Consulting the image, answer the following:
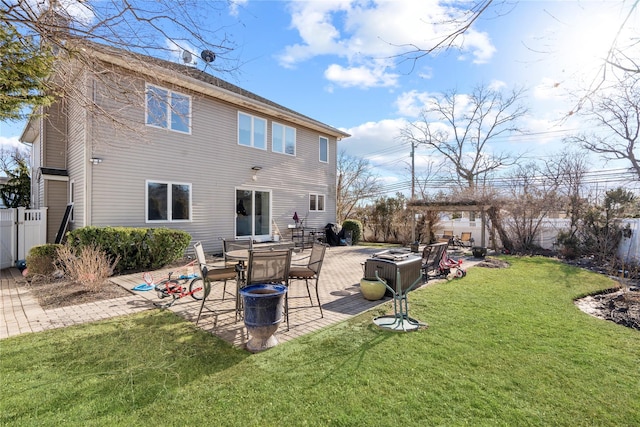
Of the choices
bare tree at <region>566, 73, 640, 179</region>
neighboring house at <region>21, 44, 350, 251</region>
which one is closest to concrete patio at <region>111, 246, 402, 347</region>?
neighboring house at <region>21, 44, 350, 251</region>

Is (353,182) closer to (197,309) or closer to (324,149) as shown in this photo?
(324,149)

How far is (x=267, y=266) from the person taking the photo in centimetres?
421

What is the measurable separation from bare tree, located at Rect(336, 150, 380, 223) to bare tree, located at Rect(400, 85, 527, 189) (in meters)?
4.50

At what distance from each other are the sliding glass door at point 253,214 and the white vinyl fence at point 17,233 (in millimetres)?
6046

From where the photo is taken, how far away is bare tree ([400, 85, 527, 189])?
→ 25156mm

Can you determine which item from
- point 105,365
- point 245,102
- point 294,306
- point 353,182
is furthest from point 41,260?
point 353,182

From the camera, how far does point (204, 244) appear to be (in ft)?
35.7

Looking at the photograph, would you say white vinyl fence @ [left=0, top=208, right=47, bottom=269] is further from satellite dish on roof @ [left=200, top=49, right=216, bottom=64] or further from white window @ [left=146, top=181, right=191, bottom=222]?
satellite dish on roof @ [left=200, top=49, right=216, bottom=64]

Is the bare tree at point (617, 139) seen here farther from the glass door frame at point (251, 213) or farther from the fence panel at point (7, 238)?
the fence panel at point (7, 238)

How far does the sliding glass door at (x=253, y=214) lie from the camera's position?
1220 centimetres

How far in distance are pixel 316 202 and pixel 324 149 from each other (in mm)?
2879

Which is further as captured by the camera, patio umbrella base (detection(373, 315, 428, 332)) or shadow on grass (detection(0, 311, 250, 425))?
patio umbrella base (detection(373, 315, 428, 332))

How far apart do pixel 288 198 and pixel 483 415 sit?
12097mm

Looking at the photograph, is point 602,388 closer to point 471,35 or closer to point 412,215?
point 471,35
